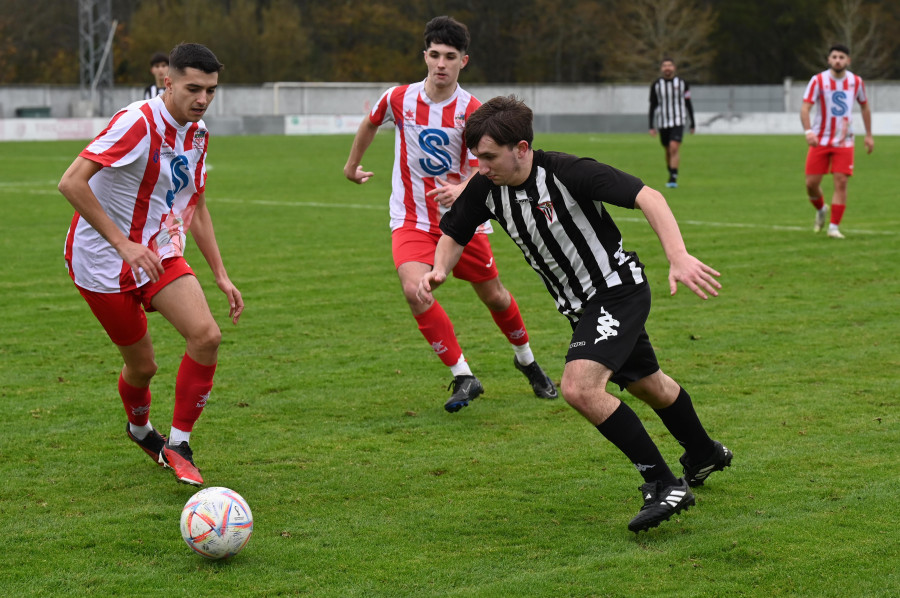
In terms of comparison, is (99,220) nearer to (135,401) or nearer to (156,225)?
(156,225)

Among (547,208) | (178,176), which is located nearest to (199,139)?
(178,176)

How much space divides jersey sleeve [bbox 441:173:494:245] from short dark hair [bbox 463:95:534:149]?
13.7 inches

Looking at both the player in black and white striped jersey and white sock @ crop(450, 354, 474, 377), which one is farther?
white sock @ crop(450, 354, 474, 377)

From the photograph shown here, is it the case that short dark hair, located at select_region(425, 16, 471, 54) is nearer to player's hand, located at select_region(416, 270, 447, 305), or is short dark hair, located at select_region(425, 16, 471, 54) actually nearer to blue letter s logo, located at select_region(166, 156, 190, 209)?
blue letter s logo, located at select_region(166, 156, 190, 209)

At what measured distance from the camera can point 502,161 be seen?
14.3 ft

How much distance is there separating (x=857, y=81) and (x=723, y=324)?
19.1 feet

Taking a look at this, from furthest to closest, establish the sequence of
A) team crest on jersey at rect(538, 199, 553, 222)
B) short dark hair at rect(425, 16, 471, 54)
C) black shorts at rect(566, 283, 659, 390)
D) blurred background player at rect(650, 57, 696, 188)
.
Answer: blurred background player at rect(650, 57, 696, 188) → short dark hair at rect(425, 16, 471, 54) → team crest on jersey at rect(538, 199, 553, 222) → black shorts at rect(566, 283, 659, 390)

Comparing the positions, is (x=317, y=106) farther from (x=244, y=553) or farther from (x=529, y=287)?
(x=244, y=553)

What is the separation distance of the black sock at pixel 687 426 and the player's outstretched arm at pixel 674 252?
2.47 feet

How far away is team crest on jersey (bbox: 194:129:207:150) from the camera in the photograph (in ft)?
16.7

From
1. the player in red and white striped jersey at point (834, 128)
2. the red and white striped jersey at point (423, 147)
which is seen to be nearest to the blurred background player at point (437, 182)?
the red and white striped jersey at point (423, 147)

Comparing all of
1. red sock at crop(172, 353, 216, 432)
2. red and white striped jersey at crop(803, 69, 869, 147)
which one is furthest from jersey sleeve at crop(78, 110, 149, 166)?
red and white striped jersey at crop(803, 69, 869, 147)

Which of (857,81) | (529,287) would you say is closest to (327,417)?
(529,287)

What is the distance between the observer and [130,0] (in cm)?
7044
